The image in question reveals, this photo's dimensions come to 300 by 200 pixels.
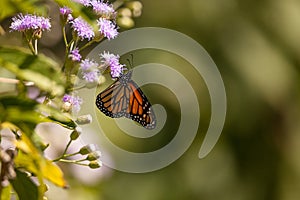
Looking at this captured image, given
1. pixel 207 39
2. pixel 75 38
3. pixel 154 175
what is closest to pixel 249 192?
pixel 154 175

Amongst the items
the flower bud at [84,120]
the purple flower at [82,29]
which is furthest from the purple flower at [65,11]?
the flower bud at [84,120]

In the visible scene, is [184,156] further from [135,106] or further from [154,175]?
[135,106]

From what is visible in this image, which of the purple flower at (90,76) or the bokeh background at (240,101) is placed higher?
the bokeh background at (240,101)

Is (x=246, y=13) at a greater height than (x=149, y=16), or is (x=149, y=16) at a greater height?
(x=246, y=13)

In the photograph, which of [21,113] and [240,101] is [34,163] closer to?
[21,113]

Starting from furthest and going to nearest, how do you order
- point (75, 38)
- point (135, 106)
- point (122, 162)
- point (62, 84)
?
point (122, 162) → point (135, 106) → point (75, 38) → point (62, 84)

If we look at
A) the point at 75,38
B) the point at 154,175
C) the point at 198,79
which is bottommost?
the point at 75,38

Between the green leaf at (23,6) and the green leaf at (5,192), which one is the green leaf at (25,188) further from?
the green leaf at (23,6)

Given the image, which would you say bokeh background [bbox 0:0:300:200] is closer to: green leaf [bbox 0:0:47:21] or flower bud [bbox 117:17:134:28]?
flower bud [bbox 117:17:134:28]
